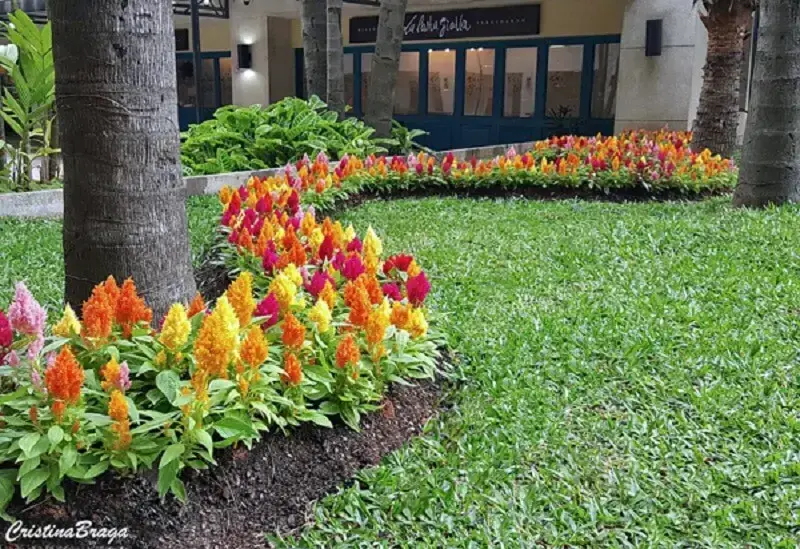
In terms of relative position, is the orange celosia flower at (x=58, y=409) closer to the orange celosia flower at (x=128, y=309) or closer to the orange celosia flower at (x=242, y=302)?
the orange celosia flower at (x=128, y=309)

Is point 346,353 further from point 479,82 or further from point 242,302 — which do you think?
point 479,82

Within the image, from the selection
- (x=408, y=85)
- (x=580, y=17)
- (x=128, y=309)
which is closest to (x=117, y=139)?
(x=128, y=309)

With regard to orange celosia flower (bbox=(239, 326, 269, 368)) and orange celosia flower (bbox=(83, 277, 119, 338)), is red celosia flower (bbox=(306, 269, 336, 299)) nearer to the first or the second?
orange celosia flower (bbox=(239, 326, 269, 368))

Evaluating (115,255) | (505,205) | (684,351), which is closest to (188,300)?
(115,255)

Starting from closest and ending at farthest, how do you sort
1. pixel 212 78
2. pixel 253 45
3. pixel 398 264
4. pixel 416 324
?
pixel 416 324, pixel 398 264, pixel 253 45, pixel 212 78

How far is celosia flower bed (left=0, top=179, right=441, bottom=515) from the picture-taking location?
202 cm

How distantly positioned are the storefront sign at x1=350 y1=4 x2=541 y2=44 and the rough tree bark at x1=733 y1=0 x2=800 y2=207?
10.8 meters

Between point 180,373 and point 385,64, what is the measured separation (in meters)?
9.26

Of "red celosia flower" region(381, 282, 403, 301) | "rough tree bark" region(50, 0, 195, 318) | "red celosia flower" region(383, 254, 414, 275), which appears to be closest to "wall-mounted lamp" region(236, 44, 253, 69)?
"red celosia flower" region(383, 254, 414, 275)

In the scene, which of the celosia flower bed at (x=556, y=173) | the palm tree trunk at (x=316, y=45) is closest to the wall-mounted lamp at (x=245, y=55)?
the palm tree trunk at (x=316, y=45)

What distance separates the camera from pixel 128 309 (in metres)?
2.46

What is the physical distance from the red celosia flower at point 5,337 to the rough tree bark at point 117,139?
1.58 feet

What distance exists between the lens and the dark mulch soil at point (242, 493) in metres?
2.09

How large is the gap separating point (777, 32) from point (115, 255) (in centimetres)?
575
